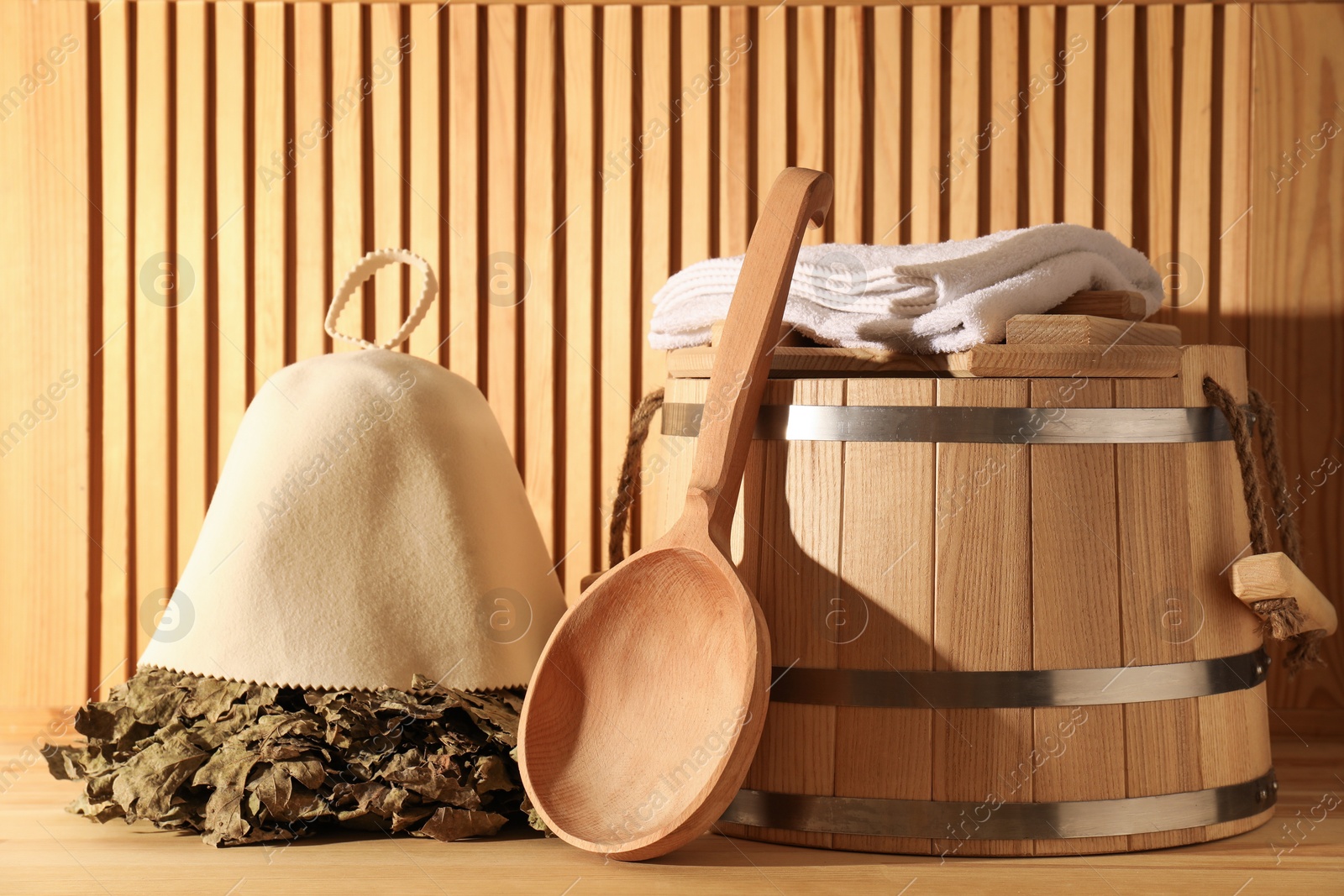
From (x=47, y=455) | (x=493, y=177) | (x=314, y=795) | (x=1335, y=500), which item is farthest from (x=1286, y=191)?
(x=47, y=455)

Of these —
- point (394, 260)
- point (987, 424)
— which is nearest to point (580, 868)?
point (987, 424)

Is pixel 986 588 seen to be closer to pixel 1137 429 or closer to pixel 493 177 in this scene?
pixel 1137 429

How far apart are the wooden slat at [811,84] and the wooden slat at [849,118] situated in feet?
0.05

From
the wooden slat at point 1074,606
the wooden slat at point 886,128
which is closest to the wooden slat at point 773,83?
the wooden slat at point 886,128

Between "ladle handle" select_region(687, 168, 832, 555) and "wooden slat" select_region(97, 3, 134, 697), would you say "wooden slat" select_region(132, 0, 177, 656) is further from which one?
"ladle handle" select_region(687, 168, 832, 555)

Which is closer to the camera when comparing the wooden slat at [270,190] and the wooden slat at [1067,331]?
the wooden slat at [1067,331]

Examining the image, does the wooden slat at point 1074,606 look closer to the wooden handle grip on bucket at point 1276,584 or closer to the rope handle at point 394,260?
the wooden handle grip on bucket at point 1276,584

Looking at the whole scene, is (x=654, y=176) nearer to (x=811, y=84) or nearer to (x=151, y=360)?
(x=811, y=84)

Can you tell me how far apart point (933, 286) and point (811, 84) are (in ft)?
1.73

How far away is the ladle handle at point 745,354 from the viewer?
975mm

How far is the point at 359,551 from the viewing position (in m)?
1.12

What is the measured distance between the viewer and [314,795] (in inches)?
39.4

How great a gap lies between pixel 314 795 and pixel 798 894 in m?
0.42

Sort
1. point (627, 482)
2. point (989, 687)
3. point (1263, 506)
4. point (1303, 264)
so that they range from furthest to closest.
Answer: point (1303, 264), point (627, 482), point (1263, 506), point (989, 687)
